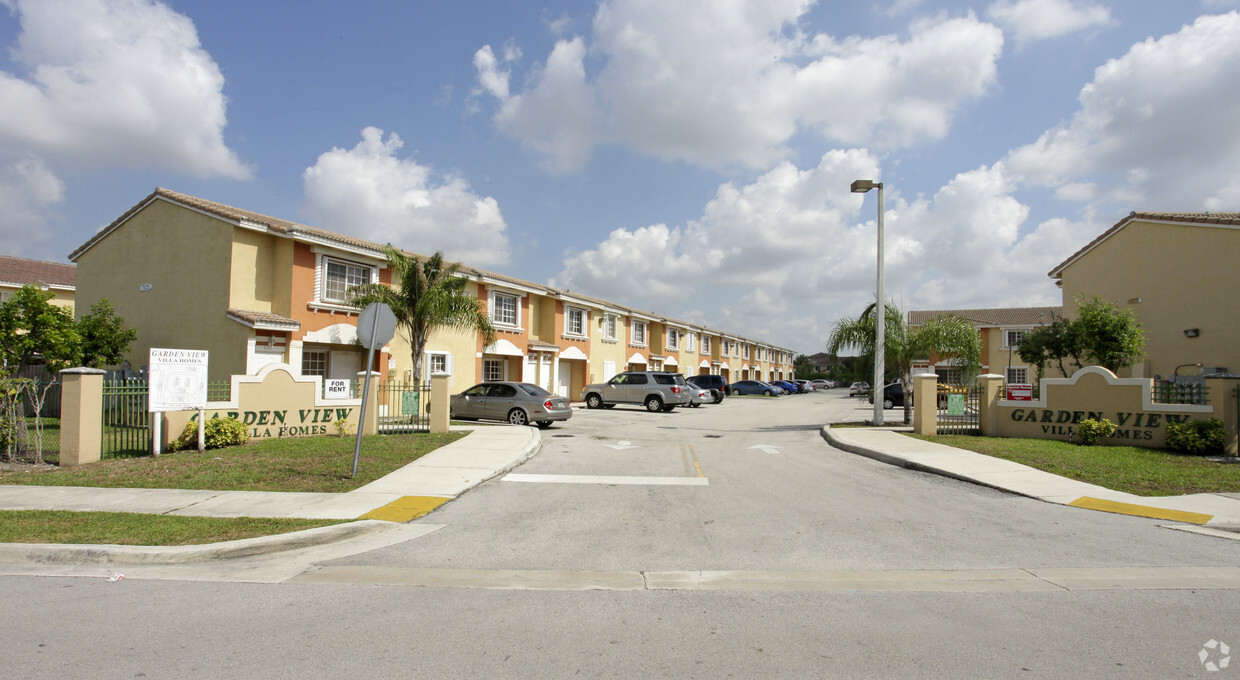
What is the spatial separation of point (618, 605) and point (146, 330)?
72.8ft

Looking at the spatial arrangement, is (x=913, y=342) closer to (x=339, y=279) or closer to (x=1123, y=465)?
(x=1123, y=465)

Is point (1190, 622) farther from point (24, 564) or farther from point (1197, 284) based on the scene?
point (1197, 284)

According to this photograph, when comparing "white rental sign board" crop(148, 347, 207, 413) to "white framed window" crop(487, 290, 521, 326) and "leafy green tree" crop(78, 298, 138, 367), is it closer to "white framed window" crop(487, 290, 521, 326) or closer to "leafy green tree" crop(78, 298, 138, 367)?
"leafy green tree" crop(78, 298, 138, 367)

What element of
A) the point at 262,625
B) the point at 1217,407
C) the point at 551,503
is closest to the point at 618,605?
the point at 262,625

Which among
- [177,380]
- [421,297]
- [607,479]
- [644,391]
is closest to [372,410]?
[177,380]

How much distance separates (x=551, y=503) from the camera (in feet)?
30.2

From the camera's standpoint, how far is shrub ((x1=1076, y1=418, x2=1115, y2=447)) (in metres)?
14.9

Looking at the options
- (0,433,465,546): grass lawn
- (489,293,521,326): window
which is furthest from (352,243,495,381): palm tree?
(489,293,521,326): window

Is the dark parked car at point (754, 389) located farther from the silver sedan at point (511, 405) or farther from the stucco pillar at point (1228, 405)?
the stucco pillar at point (1228, 405)

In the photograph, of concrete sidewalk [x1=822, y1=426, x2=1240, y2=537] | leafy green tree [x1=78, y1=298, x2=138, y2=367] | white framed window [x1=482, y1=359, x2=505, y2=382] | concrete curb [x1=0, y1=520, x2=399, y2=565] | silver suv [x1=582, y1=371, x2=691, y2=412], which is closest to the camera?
concrete curb [x1=0, y1=520, x2=399, y2=565]

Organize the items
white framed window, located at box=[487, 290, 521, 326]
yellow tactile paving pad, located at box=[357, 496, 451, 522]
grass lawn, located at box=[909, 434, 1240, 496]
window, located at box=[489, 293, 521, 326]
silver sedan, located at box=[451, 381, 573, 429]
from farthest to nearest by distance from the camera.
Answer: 1. window, located at box=[489, 293, 521, 326]
2. white framed window, located at box=[487, 290, 521, 326]
3. silver sedan, located at box=[451, 381, 573, 429]
4. grass lawn, located at box=[909, 434, 1240, 496]
5. yellow tactile paving pad, located at box=[357, 496, 451, 522]

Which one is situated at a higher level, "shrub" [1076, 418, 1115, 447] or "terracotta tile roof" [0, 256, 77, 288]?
"terracotta tile roof" [0, 256, 77, 288]

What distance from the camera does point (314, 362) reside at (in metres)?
21.0

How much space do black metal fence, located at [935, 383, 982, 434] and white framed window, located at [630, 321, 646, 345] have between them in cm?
2714
